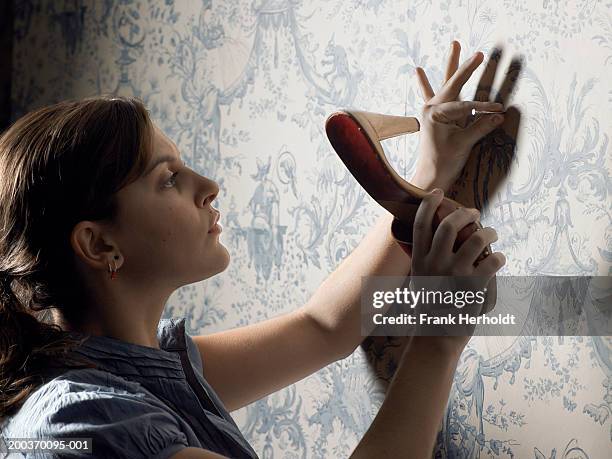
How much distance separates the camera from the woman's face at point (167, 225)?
830 mm

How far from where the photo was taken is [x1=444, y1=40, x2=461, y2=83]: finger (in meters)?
0.85

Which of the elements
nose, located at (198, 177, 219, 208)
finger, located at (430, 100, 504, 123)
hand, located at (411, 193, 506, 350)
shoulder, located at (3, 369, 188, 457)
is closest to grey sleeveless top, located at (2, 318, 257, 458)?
shoulder, located at (3, 369, 188, 457)

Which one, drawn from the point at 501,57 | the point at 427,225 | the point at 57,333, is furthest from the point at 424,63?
the point at 57,333

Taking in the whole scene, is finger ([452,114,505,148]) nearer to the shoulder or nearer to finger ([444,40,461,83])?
finger ([444,40,461,83])

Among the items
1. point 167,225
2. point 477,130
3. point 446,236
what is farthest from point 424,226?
point 167,225

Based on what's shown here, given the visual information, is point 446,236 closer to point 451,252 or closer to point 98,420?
point 451,252

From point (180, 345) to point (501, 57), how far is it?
477mm

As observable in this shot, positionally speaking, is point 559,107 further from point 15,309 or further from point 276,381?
point 15,309

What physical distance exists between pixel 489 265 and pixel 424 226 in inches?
2.6

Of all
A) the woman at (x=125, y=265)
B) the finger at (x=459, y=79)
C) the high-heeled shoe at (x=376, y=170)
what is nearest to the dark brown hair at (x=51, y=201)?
the woman at (x=125, y=265)

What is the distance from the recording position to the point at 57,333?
0.83 m

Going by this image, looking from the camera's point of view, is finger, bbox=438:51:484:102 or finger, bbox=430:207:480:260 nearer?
finger, bbox=430:207:480:260

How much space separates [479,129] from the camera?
0.83 m

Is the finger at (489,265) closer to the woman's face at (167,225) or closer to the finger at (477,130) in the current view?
the finger at (477,130)
